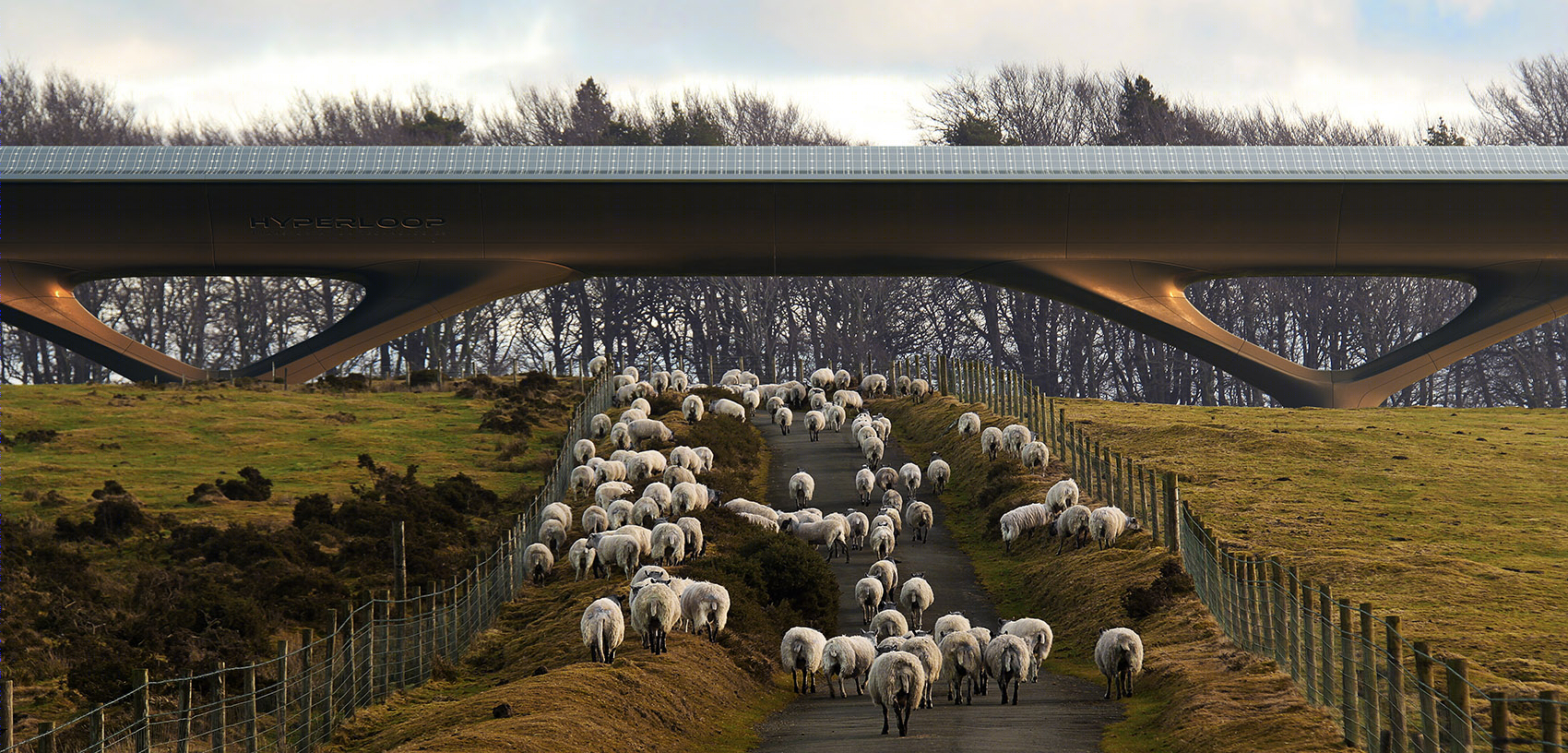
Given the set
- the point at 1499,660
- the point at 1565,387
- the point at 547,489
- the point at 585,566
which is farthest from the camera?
the point at 1565,387

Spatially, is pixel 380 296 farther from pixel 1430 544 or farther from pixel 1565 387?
pixel 1565 387

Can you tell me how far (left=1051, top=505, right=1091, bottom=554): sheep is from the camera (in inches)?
1159

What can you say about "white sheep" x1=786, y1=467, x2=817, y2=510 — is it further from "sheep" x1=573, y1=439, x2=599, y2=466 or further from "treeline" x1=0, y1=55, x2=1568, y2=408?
"treeline" x1=0, y1=55, x2=1568, y2=408

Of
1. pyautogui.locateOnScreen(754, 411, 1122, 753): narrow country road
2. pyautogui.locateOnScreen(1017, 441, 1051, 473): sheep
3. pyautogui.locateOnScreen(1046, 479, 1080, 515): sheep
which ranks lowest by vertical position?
pyautogui.locateOnScreen(754, 411, 1122, 753): narrow country road

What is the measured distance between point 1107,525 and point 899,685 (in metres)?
11.2

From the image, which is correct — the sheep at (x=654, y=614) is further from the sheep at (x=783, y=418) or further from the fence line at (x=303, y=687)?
the sheep at (x=783, y=418)

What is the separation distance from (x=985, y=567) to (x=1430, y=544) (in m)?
8.24

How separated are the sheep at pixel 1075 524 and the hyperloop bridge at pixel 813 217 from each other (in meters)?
21.8

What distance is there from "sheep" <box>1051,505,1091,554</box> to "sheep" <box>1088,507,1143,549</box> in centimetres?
44

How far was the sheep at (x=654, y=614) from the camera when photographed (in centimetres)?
2145

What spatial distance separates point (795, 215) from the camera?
5047 cm

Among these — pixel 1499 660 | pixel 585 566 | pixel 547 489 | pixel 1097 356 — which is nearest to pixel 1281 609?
pixel 1499 660

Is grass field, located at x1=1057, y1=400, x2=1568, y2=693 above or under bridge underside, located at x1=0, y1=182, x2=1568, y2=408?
under

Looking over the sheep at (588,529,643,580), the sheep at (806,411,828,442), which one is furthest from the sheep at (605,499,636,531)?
the sheep at (806,411,828,442)
